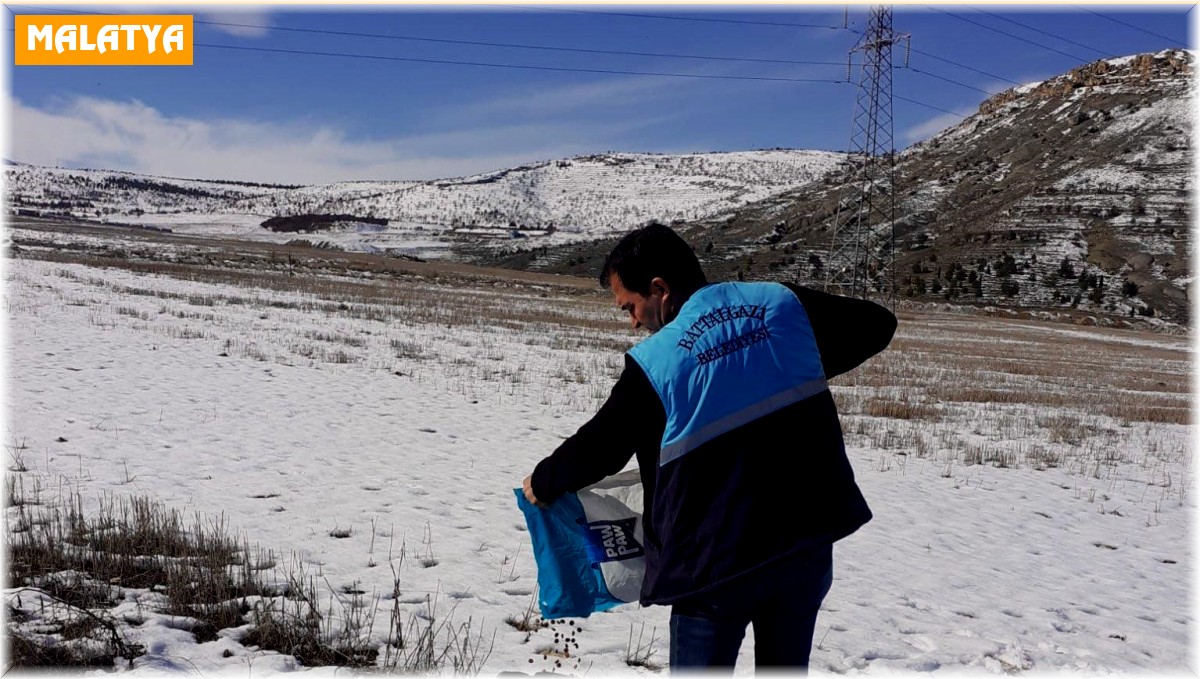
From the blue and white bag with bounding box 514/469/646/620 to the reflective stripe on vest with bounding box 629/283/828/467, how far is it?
649 mm

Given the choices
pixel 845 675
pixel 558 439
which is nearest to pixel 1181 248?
pixel 558 439

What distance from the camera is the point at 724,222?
378 feet

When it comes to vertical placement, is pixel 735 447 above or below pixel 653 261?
below

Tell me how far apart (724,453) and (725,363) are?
31 cm

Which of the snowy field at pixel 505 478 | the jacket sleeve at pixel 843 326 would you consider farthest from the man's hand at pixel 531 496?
the snowy field at pixel 505 478

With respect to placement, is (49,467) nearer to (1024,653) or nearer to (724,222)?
(1024,653)

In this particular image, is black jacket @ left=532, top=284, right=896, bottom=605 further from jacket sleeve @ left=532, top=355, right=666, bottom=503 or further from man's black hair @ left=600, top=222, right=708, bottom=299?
man's black hair @ left=600, top=222, right=708, bottom=299

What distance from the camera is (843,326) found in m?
3.16

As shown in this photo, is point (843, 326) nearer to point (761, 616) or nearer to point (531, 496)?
point (761, 616)

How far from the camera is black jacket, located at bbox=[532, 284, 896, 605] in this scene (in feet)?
9.05

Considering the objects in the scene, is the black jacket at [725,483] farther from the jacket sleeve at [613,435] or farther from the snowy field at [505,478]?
the snowy field at [505,478]

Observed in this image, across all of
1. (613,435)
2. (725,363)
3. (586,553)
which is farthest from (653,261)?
(586,553)

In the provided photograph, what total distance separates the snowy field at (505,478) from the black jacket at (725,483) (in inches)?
92.8

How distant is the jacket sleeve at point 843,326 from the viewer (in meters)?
3.11
